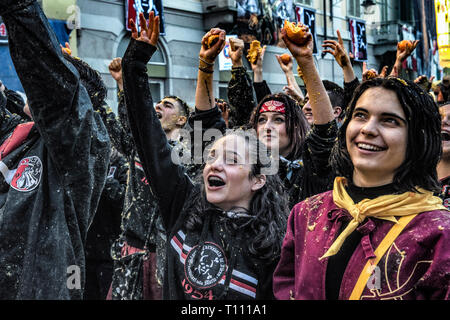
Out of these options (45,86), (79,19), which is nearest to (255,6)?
(79,19)

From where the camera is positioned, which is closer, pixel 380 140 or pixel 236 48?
pixel 380 140

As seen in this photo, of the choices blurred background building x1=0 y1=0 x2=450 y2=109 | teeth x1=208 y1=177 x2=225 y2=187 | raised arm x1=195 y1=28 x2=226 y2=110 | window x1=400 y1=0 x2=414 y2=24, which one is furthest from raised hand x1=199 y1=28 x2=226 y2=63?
window x1=400 y1=0 x2=414 y2=24

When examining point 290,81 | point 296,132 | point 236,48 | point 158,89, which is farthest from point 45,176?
point 158,89

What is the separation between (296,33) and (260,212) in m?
0.83

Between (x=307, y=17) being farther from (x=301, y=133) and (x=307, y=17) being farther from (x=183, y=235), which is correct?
(x=183, y=235)

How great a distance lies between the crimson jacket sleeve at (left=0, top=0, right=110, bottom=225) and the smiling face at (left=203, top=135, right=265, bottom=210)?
0.50 metres

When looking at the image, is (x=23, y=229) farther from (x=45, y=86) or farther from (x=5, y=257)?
(x=45, y=86)

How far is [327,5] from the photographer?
18312 mm

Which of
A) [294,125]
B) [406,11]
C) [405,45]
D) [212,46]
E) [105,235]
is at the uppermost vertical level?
[406,11]

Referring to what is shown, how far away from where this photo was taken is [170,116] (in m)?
4.09

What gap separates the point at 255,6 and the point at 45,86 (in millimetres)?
13648

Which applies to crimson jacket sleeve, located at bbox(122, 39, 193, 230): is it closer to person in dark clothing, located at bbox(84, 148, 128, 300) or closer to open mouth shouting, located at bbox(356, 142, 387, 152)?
open mouth shouting, located at bbox(356, 142, 387, 152)

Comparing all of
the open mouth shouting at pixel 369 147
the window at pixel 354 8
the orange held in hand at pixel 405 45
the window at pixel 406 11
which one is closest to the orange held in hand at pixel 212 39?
the open mouth shouting at pixel 369 147

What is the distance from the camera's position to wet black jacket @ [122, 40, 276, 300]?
204cm
